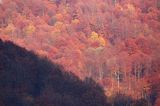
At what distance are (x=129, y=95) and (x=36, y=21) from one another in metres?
16.9

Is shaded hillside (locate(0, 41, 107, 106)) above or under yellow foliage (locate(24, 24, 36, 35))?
under

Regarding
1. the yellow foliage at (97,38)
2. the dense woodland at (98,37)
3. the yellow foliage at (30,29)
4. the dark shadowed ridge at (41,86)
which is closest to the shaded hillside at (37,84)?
the dark shadowed ridge at (41,86)

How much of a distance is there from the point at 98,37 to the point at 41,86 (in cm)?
1496

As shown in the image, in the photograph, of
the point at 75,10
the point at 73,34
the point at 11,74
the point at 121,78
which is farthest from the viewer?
the point at 75,10

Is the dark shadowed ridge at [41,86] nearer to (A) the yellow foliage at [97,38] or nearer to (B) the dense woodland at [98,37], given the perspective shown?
(B) the dense woodland at [98,37]

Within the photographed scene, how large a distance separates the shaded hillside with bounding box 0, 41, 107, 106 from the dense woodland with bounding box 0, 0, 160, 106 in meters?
0.67

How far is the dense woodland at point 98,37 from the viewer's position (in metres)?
32.3

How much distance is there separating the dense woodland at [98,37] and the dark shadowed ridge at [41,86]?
0.57 meters

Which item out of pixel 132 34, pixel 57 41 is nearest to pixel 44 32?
pixel 57 41

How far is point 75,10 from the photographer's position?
48750 mm

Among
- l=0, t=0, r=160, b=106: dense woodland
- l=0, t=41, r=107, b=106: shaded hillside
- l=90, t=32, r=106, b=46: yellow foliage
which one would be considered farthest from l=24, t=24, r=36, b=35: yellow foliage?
l=0, t=41, r=107, b=106: shaded hillside

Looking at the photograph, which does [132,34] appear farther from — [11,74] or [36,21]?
[11,74]

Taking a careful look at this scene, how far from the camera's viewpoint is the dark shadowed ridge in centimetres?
2630

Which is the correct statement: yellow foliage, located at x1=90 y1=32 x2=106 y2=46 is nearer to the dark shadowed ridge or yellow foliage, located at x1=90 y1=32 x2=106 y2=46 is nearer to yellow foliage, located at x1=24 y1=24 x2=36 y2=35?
yellow foliage, located at x1=24 y1=24 x2=36 y2=35
